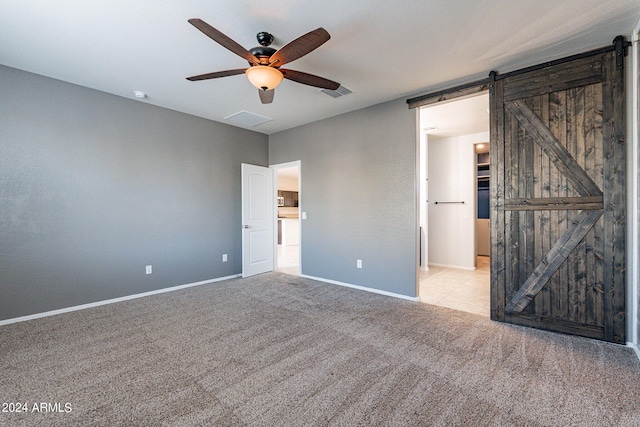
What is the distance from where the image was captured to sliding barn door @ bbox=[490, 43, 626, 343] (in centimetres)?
246

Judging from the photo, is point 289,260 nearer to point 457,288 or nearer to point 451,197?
point 457,288

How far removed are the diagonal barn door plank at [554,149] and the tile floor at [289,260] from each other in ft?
13.3

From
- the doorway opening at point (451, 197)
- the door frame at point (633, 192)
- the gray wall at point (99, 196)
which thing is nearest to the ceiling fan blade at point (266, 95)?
the gray wall at point (99, 196)

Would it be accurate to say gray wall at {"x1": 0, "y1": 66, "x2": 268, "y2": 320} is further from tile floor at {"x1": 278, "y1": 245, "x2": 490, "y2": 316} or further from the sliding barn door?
the sliding barn door

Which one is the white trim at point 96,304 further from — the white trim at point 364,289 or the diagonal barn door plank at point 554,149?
the diagonal barn door plank at point 554,149

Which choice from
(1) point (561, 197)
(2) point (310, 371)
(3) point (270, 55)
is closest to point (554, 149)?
(1) point (561, 197)

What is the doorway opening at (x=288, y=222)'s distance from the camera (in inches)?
235

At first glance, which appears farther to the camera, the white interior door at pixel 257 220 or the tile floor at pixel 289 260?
the tile floor at pixel 289 260

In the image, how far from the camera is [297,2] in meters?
2.07

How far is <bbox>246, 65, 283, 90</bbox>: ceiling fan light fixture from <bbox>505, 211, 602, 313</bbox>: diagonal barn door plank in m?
3.06

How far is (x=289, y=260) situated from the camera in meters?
6.60

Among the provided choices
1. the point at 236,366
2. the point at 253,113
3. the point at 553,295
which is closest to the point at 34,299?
the point at 236,366

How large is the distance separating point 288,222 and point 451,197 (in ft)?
16.2

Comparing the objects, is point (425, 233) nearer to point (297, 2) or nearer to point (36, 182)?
→ point (297, 2)
